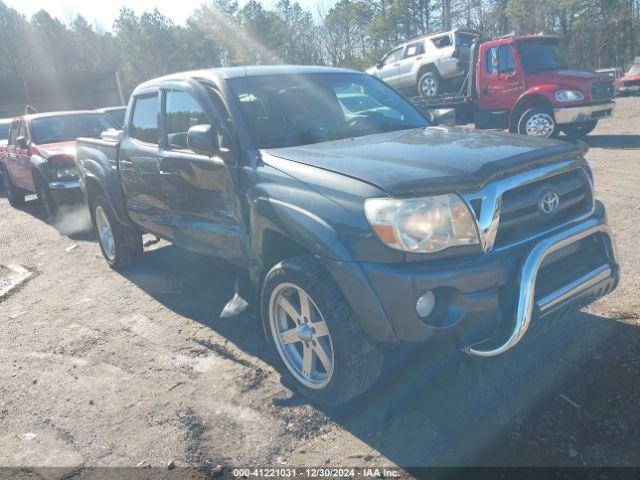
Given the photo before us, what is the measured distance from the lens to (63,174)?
8062 millimetres

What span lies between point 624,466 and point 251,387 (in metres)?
2.00

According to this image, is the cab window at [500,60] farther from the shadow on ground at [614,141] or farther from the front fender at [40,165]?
the front fender at [40,165]

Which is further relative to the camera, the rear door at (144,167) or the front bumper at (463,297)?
the rear door at (144,167)

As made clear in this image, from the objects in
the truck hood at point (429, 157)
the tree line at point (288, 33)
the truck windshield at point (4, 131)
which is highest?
the tree line at point (288, 33)

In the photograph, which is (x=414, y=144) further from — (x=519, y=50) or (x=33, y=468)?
(x=519, y=50)

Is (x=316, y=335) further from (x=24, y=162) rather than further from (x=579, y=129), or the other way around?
(x=579, y=129)

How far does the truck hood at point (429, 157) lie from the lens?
263 centimetres

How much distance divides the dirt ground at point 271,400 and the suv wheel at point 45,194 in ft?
13.1

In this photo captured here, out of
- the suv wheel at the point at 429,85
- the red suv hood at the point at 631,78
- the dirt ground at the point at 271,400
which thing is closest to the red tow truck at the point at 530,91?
the suv wheel at the point at 429,85

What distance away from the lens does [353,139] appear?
11.7 feet

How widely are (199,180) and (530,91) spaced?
8.97 metres

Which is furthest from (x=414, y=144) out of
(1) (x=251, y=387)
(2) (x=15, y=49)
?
(2) (x=15, y=49)

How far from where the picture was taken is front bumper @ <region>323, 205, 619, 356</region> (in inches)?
99.1

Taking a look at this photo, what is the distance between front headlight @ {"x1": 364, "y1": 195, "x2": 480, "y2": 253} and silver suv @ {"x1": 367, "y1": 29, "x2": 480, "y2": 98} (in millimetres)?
11781
